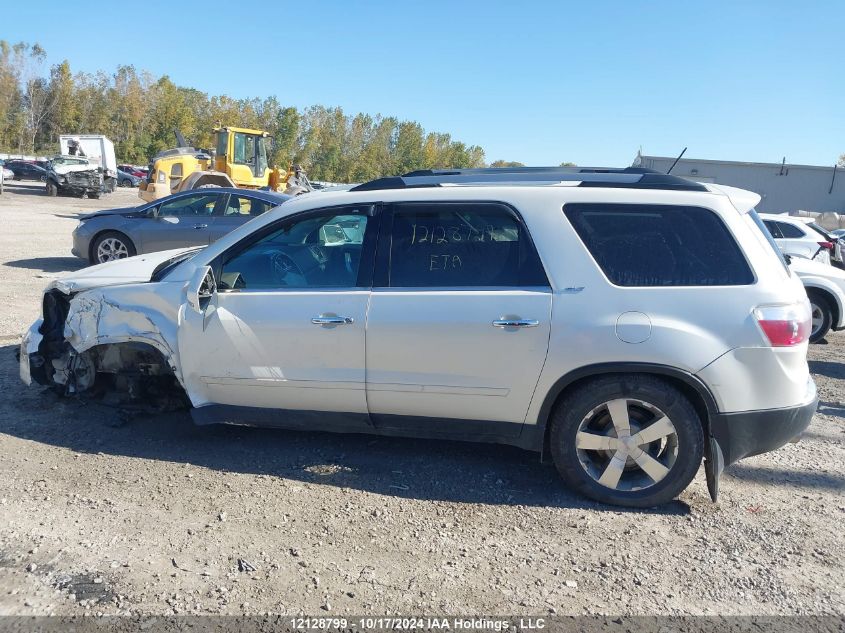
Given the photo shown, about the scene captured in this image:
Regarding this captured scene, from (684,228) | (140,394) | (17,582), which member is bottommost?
(17,582)

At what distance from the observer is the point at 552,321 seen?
12.8ft

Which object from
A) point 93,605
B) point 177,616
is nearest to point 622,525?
point 177,616

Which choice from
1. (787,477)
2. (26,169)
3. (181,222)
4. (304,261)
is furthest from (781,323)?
(26,169)

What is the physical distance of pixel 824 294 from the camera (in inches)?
354

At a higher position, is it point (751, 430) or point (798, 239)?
point (798, 239)

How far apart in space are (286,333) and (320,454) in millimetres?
923

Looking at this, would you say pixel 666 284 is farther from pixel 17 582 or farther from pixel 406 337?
pixel 17 582

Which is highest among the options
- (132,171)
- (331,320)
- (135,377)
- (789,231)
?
(132,171)

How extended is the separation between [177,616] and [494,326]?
2.14 meters

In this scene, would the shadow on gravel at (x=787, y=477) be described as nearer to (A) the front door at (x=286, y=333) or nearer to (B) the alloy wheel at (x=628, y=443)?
(B) the alloy wheel at (x=628, y=443)

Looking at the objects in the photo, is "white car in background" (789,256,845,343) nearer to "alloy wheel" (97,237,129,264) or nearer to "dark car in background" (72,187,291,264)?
"dark car in background" (72,187,291,264)

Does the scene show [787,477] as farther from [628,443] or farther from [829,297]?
[829,297]

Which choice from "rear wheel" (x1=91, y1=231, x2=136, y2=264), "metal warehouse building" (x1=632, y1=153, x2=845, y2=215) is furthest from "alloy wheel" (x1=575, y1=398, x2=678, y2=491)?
"metal warehouse building" (x1=632, y1=153, x2=845, y2=215)

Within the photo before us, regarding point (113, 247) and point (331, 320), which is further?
point (113, 247)
